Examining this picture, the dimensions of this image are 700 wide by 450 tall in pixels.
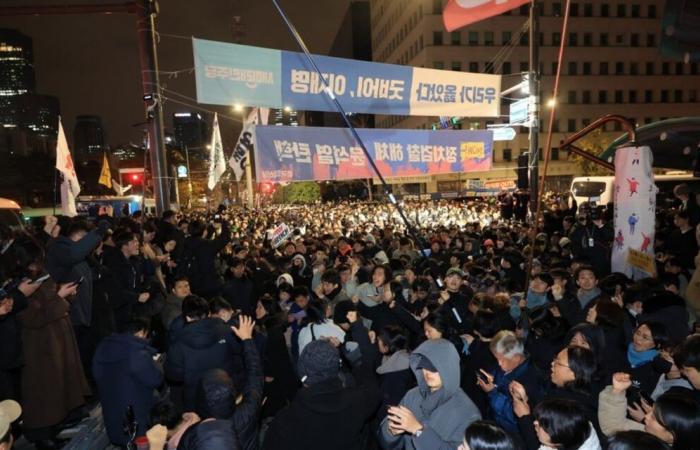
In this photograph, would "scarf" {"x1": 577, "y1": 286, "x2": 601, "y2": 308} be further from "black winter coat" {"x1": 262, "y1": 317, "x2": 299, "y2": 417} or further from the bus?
the bus

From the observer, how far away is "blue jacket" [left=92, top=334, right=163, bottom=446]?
4398 millimetres

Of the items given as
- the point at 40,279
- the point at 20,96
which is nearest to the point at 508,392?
the point at 40,279

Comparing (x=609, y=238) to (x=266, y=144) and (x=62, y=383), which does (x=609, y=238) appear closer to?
(x=266, y=144)

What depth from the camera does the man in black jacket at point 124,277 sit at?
21.3 feet

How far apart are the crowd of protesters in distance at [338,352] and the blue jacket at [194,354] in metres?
0.01

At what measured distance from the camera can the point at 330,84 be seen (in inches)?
326

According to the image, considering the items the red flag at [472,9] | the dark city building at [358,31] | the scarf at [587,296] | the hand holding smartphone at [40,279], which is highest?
the dark city building at [358,31]

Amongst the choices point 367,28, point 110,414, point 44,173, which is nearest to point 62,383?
point 110,414

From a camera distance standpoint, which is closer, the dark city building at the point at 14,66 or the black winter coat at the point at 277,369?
the black winter coat at the point at 277,369

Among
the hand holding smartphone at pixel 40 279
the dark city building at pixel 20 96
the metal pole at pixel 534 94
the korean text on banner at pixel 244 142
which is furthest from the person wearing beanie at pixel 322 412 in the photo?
the dark city building at pixel 20 96

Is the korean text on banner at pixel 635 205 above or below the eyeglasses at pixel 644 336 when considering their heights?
above

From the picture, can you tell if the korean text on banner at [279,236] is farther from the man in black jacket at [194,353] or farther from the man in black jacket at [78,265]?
the man in black jacket at [194,353]

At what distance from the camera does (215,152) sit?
44.3 ft

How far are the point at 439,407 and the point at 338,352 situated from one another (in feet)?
2.80
